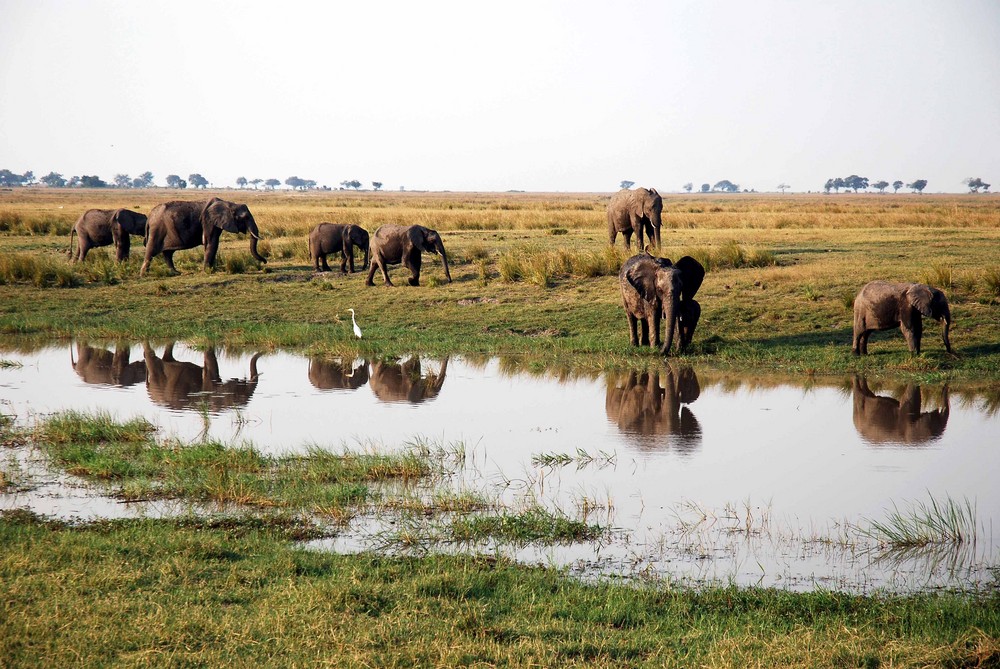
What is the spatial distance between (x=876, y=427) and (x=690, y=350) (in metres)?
4.84

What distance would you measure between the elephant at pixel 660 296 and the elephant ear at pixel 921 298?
10.5 ft

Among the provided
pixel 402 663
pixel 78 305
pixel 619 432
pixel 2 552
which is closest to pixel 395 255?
pixel 78 305

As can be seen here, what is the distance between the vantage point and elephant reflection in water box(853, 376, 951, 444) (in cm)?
1105

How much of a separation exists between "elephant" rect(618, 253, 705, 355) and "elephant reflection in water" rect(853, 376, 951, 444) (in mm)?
3029

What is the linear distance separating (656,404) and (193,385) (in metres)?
6.30

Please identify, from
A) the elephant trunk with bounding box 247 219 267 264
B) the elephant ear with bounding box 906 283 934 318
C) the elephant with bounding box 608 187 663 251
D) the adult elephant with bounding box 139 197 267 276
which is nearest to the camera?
the elephant ear with bounding box 906 283 934 318

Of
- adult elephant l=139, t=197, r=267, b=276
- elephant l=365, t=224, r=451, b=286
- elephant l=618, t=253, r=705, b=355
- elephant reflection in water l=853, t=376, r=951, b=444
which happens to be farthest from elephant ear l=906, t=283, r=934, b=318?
adult elephant l=139, t=197, r=267, b=276

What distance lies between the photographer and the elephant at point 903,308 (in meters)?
14.4

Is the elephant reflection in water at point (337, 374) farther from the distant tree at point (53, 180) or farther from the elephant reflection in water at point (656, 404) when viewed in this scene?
the distant tree at point (53, 180)

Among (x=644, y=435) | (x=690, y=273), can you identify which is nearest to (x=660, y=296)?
(x=690, y=273)

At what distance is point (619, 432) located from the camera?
36.7 ft

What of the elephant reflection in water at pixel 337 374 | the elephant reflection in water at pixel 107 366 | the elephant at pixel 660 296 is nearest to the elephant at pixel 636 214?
the elephant at pixel 660 296

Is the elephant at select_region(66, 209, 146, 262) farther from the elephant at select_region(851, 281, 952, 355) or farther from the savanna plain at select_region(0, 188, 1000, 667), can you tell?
the elephant at select_region(851, 281, 952, 355)

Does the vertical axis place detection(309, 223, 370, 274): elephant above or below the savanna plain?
above
